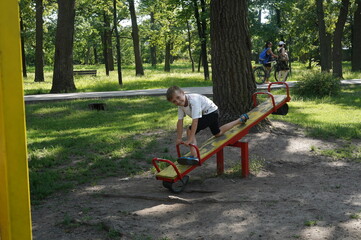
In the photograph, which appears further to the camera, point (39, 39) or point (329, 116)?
point (39, 39)

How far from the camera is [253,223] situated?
15.3 feet

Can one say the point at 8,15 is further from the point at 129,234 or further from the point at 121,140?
the point at 121,140

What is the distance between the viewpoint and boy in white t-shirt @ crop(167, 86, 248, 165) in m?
5.77

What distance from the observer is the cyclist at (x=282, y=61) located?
17.4 meters

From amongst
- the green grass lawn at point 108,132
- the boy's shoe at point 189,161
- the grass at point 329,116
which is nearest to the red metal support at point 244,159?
the boy's shoe at point 189,161

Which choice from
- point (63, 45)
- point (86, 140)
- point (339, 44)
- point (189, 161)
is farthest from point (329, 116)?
point (339, 44)

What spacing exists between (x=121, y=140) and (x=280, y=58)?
33.7 feet

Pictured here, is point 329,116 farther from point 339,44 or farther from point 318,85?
point 339,44

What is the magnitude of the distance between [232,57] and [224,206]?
3743mm

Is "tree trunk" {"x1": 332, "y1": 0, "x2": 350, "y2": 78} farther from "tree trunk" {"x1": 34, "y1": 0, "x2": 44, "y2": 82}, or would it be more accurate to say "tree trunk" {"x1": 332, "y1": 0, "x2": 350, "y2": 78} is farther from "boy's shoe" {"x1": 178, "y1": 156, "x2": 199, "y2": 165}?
"boy's shoe" {"x1": 178, "y1": 156, "x2": 199, "y2": 165}

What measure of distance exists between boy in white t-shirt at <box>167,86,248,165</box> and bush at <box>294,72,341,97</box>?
29.5 feet

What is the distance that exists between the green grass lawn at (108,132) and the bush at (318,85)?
0.44 meters

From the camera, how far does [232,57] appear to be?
8.22 meters

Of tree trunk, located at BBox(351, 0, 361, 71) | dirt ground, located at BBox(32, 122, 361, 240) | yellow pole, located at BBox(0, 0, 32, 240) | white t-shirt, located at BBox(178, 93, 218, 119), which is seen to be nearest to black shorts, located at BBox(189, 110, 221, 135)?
white t-shirt, located at BBox(178, 93, 218, 119)
